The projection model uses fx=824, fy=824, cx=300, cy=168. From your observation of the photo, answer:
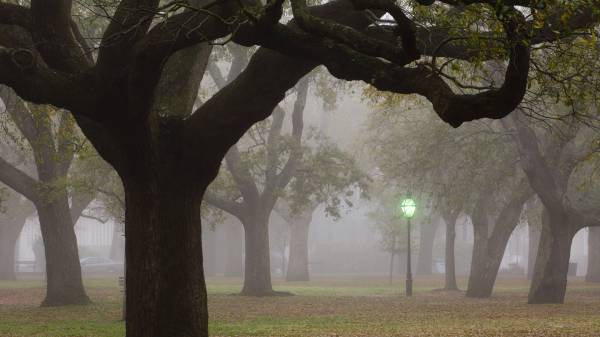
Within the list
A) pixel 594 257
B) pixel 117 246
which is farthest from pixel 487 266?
pixel 117 246

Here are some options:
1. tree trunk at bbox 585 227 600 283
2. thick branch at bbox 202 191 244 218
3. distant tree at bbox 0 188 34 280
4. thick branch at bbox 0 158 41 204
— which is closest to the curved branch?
thick branch at bbox 0 158 41 204

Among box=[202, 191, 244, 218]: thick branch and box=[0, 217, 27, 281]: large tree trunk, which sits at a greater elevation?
box=[202, 191, 244, 218]: thick branch

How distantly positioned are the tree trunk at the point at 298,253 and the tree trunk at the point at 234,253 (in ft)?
13.1

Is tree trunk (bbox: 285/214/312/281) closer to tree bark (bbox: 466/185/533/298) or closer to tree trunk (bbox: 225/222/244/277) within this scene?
tree trunk (bbox: 225/222/244/277)

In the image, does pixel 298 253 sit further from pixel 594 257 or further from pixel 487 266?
pixel 487 266

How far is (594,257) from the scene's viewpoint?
161 feet

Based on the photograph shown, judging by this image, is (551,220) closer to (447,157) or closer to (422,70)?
(447,157)

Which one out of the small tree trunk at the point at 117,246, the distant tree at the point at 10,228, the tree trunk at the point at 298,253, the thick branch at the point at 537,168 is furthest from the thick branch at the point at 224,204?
the small tree trunk at the point at 117,246

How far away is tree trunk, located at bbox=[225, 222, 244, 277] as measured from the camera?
2267 inches

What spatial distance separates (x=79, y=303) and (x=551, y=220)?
51.2 feet

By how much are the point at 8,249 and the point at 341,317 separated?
120 feet

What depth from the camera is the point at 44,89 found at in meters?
11.0

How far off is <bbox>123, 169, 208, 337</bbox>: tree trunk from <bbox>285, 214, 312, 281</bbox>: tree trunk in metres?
40.5

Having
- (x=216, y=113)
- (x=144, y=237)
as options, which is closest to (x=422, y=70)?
(x=216, y=113)
